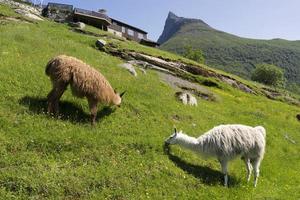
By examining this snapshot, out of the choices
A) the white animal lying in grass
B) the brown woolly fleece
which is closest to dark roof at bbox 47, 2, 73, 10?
the brown woolly fleece

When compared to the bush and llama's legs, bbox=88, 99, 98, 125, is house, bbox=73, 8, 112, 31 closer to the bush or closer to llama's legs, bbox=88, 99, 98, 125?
the bush

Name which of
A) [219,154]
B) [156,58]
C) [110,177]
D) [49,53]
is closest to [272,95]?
[156,58]

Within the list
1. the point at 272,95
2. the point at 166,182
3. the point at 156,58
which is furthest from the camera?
the point at 272,95

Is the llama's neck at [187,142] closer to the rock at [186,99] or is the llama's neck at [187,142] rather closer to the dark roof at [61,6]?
the rock at [186,99]

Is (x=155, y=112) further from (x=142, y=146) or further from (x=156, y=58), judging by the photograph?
(x=156, y=58)

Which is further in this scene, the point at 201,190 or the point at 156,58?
the point at 156,58

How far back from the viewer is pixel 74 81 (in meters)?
16.9

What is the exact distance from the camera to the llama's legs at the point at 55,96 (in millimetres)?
16984

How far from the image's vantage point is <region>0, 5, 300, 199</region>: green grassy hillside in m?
13.2

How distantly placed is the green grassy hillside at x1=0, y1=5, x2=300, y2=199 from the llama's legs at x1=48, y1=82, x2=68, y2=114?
0.40 m

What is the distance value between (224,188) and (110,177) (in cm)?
460

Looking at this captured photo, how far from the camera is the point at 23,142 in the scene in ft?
47.2

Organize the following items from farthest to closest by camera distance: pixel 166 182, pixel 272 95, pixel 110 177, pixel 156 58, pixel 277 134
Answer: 1. pixel 272 95
2. pixel 156 58
3. pixel 277 134
4. pixel 166 182
5. pixel 110 177

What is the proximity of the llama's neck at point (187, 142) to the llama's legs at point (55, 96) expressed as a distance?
4.97 metres
